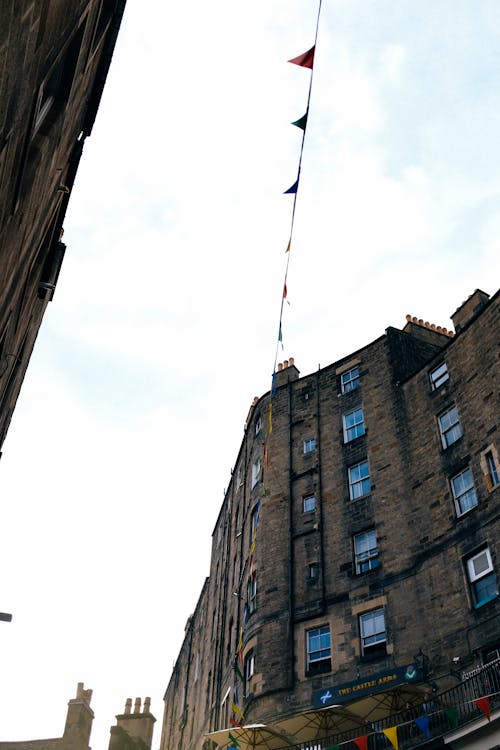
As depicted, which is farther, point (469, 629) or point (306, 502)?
point (306, 502)

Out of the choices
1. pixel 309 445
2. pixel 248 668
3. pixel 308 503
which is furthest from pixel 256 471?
pixel 248 668

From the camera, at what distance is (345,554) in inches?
1031

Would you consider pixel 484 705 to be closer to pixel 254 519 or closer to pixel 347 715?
pixel 347 715

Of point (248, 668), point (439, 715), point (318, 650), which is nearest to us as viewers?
point (439, 715)

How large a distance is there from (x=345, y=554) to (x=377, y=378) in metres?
8.43

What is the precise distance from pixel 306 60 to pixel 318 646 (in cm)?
1995

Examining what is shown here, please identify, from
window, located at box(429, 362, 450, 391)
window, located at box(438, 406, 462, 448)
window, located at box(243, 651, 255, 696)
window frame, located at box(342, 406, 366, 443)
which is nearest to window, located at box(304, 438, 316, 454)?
window frame, located at box(342, 406, 366, 443)

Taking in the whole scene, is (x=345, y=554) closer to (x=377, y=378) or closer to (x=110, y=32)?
(x=377, y=378)

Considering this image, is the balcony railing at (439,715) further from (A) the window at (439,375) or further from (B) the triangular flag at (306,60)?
(B) the triangular flag at (306,60)

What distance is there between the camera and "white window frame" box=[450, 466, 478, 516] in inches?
907

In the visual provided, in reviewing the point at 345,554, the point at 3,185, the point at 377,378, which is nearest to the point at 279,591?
the point at 345,554

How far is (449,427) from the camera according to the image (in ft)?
84.1

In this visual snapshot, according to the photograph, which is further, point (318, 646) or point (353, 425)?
point (353, 425)

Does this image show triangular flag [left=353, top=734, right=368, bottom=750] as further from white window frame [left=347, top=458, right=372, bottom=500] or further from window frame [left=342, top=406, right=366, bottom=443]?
window frame [left=342, top=406, right=366, bottom=443]
